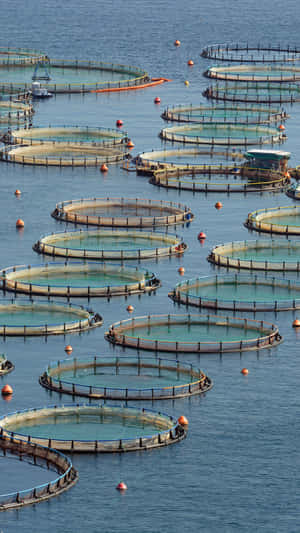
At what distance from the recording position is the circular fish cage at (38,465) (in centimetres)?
17712

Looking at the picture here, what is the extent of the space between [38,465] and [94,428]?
1170cm

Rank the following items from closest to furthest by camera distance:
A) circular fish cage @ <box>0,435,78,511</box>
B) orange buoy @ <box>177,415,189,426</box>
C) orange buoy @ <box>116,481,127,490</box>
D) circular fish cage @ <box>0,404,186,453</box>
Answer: circular fish cage @ <box>0,435,78,511</box> < orange buoy @ <box>116,481,127,490</box> < circular fish cage @ <box>0,404,186,453</box> < orange buoy @ <box>177,415,189,426</box>

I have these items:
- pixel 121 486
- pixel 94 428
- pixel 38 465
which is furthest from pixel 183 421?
pixel 38 465

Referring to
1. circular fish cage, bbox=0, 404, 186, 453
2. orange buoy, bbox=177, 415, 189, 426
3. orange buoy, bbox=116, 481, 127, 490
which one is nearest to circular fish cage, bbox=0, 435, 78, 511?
circular fish cage, bbox=0, 404, 186, 453

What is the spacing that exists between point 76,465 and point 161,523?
14.9 meters

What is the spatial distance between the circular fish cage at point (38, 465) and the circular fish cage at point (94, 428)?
4.47 feet

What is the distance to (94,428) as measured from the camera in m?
196

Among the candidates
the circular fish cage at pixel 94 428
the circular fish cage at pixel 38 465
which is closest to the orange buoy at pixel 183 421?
the circular fish cage at pixel 94 428

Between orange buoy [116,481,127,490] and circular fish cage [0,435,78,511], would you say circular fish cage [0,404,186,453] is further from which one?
orange buoy [116,481,127,490]

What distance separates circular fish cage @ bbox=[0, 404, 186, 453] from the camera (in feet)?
625

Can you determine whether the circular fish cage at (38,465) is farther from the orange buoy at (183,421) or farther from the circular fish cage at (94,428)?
the orange buoy at (183,421)

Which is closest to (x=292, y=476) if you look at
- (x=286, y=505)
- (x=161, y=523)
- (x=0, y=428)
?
(x=286, y=505)

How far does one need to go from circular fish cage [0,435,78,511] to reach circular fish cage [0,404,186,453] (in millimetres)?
1363

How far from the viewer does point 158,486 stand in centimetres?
A: 18200
